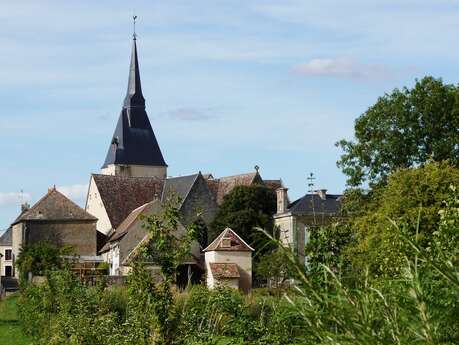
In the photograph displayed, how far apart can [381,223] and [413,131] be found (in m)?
11.8

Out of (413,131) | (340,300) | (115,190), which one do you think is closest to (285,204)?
(115,190)

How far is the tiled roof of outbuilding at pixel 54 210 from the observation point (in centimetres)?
8225

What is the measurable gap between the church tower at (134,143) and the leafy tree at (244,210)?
3651 centimetres

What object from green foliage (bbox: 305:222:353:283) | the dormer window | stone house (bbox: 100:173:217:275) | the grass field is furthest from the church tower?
green foliage (bbox: 305:222:353:283)

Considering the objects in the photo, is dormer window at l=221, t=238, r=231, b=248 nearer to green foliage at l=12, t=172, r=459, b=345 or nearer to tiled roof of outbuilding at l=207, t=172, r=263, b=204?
tiled roof of outbuilding at l=207, t=172, r=263, b=204

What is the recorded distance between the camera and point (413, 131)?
159 feet

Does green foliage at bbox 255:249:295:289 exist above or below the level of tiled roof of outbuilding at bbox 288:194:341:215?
below

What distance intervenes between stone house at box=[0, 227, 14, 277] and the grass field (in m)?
45.4

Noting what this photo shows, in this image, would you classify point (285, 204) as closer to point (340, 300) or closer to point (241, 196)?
point (241, 196)

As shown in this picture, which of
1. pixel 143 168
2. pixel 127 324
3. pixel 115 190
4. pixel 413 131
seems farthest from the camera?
pixel 143 168

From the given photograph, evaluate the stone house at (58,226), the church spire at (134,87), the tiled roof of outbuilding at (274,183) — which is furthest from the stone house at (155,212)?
the church spire at (134,87)

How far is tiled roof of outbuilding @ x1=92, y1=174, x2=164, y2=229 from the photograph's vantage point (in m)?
88.9

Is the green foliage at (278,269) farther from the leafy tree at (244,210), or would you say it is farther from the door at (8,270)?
the door at (8,270)

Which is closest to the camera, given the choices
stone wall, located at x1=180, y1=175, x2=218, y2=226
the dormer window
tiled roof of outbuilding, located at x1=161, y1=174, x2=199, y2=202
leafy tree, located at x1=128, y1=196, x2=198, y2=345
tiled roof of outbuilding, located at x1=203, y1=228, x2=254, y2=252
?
leafy tree, located at x1=128, y1=196, x2=198, y2=345
